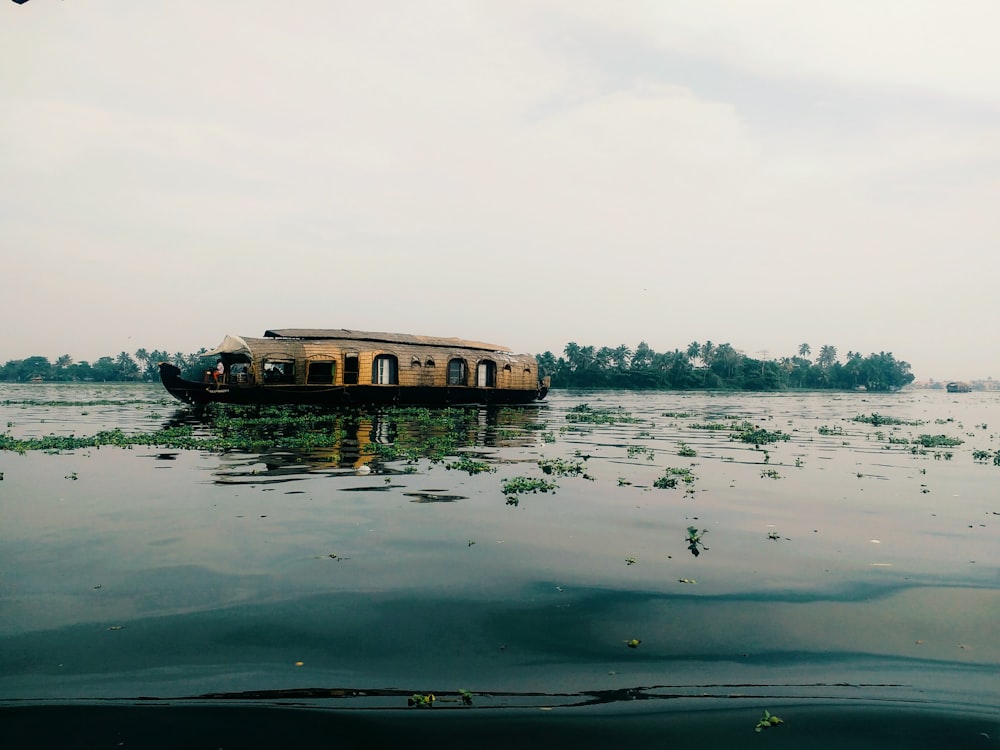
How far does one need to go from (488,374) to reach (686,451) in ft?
99.6

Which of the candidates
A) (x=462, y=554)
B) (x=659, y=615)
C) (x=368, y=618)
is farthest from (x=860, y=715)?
(x=462, y=554)

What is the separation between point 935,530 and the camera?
10.3m

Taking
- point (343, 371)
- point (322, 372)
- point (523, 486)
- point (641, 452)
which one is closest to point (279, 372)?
point (322, 372)

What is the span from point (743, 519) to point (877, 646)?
5.04 meters

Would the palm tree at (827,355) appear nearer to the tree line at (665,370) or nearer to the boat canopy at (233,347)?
the tree line at (665,370)

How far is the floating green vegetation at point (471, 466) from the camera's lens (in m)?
A: 15.6

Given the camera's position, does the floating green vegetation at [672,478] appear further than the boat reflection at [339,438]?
No

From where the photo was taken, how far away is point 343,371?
3956 centimetres

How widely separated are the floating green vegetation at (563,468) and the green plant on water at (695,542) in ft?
17.4

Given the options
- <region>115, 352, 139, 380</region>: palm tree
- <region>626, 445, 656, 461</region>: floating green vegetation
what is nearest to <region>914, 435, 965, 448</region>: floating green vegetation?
<region>626, 445, 656, 461</region>: floating green vegetation

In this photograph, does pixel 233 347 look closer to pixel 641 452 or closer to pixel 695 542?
pixel 641 452

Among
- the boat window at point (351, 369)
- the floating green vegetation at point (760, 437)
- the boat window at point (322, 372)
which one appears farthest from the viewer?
the boat window at point (351, 369)

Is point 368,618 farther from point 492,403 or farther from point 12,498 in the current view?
point 492,403

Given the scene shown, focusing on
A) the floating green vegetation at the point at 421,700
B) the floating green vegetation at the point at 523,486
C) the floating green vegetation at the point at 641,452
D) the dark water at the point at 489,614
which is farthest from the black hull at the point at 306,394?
the floating green vegetation at the point at 421,700
